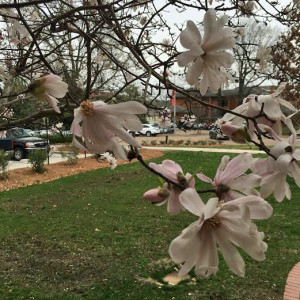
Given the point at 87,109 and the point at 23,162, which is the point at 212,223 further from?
the point at 23,162

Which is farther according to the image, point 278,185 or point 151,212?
point 151,212

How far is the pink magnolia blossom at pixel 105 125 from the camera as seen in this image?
706 millimetres

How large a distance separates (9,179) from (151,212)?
190 inches

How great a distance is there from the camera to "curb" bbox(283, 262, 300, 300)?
329cm

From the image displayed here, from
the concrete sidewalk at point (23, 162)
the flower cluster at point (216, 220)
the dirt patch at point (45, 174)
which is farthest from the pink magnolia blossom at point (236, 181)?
the concrete sidewalk at point (23, 162)

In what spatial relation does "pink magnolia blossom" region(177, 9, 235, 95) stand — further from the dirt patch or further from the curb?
the dirt patch

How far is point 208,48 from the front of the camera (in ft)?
2.61

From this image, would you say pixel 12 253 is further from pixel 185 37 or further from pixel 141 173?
pixel 141 173

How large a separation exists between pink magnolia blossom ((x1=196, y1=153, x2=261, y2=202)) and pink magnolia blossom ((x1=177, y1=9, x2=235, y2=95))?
0.20 meters

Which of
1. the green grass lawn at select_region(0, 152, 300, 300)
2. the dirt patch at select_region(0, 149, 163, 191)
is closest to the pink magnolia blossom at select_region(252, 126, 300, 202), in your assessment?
the green grass lawn at select_region(0, 152, 300, 300)

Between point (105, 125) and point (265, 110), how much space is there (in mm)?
316

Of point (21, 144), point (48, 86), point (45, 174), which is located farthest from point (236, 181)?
point (21, 144)

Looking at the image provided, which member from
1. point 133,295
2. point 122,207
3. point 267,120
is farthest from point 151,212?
point 267,120

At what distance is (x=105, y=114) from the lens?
716 millimetres
